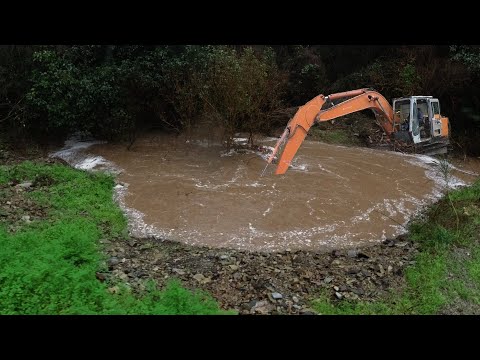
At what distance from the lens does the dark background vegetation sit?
38.9 ft

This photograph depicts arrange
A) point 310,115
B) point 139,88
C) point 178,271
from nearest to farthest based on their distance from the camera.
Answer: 1. point 178,271
2. point 310,115
3. point 139,88

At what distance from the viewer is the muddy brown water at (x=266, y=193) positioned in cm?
717

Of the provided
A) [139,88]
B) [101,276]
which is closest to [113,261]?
[101,276]

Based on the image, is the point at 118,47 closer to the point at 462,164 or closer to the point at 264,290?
the point at 264,290

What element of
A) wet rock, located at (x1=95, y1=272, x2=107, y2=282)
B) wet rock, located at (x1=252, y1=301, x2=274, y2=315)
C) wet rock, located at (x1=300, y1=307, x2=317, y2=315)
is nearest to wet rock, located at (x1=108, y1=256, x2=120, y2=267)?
wet rock, located at (x1=95, y1=272, x2=107, y2=282)

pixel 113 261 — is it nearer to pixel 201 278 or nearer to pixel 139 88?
pixel 201 278

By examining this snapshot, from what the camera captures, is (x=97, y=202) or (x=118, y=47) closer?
(x=97, y=202)

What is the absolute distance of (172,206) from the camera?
8.22 meters

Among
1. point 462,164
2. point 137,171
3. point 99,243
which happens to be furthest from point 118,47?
point 462,164

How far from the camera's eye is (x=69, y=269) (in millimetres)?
4820

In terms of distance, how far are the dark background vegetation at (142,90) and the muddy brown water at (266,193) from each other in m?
0.95

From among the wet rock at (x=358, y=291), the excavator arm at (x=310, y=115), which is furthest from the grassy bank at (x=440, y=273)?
the excavator arm at (x=310, y=115)

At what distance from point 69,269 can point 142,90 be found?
8.88 meters

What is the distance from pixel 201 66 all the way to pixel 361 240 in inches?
311
